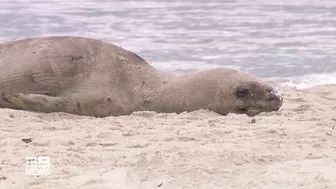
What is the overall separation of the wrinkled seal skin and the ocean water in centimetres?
280

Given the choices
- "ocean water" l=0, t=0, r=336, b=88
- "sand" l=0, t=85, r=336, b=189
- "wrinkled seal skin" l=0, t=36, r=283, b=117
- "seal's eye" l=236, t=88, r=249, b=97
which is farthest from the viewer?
"ocean water" l=0, t=0, r=336, b=88

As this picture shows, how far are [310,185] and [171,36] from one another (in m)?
10.2

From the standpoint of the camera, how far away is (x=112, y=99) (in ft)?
20.0

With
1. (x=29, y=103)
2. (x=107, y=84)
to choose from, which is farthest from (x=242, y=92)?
(x=29, y=103)

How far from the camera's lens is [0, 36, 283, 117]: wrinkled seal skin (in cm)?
609

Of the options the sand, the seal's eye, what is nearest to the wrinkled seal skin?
the seal's eye

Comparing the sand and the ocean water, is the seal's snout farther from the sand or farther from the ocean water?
the ocean water

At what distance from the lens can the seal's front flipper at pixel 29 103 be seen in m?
5.83

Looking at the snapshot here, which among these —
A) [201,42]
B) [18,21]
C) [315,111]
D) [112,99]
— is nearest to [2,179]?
[112,99]

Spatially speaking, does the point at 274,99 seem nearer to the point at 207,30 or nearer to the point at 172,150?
the point at 172,150

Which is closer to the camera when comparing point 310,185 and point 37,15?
point 310,185

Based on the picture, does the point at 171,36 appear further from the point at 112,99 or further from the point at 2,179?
the point at 2,179

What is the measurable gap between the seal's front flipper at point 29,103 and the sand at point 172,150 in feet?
0.40

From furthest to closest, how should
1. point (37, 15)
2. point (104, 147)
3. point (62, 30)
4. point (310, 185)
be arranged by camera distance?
point (37, 15) < point (62, 30) < point (104, 147) < point (310, 185)
